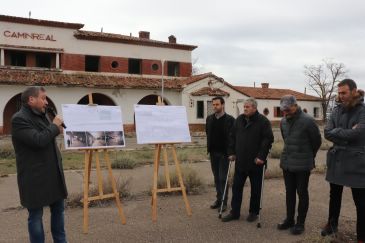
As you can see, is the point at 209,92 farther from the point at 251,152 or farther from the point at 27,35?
the point at 251,152

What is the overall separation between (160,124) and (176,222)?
5.41ft

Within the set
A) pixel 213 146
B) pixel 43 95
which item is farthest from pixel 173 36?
pixel 43 95

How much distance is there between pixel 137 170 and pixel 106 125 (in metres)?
5.95

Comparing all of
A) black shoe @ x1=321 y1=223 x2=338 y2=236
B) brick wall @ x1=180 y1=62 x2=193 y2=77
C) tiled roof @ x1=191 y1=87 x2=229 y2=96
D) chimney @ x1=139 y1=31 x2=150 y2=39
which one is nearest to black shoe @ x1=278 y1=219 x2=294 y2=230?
black shoe @ x1=321 y1=223 x2=338 y2=236

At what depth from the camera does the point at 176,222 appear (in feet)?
20.6

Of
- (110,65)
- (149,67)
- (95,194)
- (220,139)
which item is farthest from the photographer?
(149,67)

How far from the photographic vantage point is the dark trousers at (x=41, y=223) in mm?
4406

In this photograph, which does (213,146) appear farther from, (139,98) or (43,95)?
(139,98)

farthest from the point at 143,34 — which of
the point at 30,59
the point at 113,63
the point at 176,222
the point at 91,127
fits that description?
the point at 176,222

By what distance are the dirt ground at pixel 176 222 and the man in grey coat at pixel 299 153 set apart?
387 millimetres

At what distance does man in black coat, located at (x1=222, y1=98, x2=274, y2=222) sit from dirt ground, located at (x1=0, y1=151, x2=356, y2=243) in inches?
11.3

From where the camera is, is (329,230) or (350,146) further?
(329,230)

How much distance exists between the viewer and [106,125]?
634cm

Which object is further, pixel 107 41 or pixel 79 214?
pixel 107 41
